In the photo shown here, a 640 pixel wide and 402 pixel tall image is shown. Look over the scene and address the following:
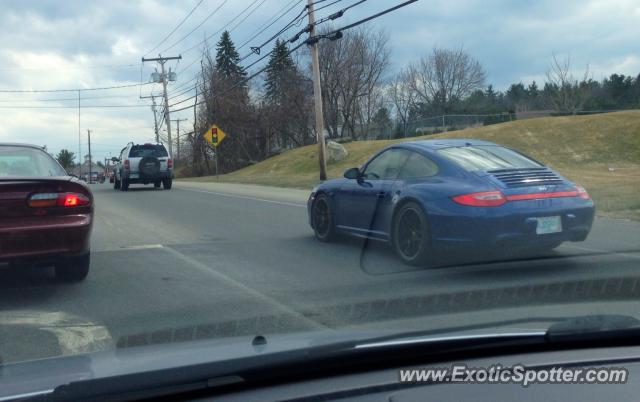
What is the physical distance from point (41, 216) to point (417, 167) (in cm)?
411

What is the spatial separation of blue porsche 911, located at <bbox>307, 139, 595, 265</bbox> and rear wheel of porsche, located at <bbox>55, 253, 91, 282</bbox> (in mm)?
3396

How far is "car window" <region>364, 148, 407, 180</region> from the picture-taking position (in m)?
8.77

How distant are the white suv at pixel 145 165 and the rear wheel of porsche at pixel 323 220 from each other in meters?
17.1

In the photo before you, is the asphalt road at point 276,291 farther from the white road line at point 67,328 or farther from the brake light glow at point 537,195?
the brake light glow at point 537,195

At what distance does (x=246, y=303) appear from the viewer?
21.7 ft

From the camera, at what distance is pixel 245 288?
24.0 feet

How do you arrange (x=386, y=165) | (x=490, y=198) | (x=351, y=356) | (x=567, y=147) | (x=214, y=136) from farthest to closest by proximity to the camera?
1. (x=214, y=136)
2. (x=567, y=147)
3. (x=386, y=165)
4. (x=490, y=198)
5. (x=351, y=356)

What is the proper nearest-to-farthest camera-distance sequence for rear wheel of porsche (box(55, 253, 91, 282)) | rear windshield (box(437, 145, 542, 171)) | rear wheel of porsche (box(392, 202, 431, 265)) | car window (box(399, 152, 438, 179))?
rear wheel of porsche (box(55, 253, 91, 282))
rear wheel of porsche (box(392, 202, 431, 265))
rear windshield (box(437, 145, 542, 171))
car window (box(399, 152, 438, 179))

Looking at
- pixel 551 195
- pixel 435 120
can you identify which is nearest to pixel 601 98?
Result: pixel 435 120

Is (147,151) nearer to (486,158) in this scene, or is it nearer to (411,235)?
(411,235)

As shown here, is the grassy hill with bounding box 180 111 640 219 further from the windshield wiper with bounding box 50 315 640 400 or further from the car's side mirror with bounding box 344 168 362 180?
the windshield wiper with bounding box 50 315 640 400

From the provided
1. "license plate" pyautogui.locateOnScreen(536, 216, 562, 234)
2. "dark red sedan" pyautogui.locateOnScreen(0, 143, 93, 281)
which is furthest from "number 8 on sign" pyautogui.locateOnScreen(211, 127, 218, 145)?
"license plate" pyautogui.locateOnScreen(536, 216, 562, 234)

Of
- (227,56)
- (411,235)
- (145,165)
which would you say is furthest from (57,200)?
(227,56)

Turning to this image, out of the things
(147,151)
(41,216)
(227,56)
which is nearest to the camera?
(41,216)
